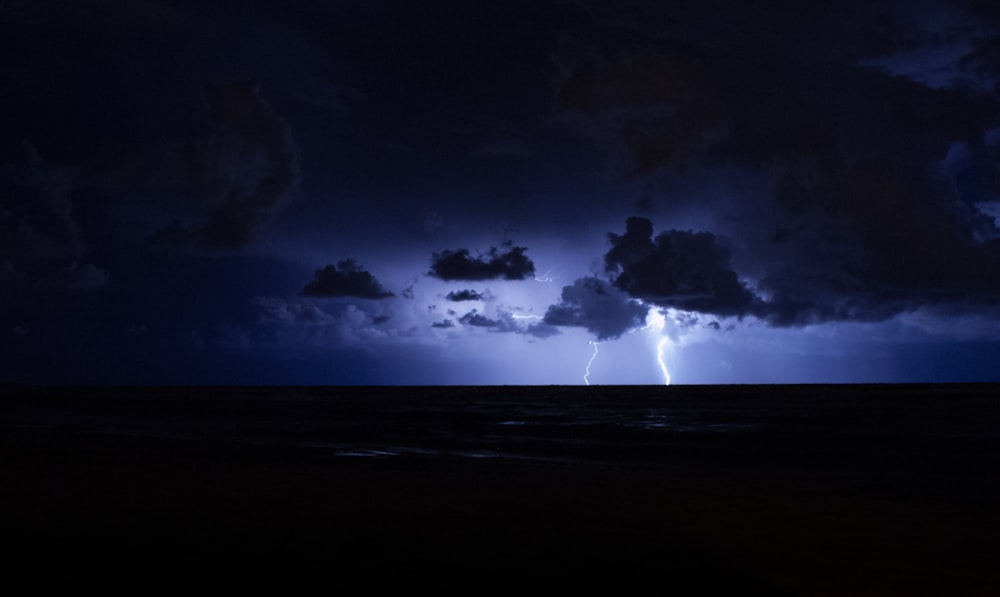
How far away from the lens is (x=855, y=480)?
1798cm

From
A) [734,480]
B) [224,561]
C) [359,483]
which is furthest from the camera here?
[734,480]

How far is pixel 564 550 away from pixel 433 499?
4.49 metres

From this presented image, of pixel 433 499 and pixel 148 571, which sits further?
pixel 433 499

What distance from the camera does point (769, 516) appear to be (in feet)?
37.3

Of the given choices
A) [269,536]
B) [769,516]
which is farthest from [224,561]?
[769,516]

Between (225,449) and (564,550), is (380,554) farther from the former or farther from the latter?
(225,449)

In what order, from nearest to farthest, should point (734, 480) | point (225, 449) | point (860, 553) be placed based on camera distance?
point (860, 553)
point (734, 480)
point (225, 449)

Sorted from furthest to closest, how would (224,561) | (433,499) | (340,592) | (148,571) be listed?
(433,499)
(224,561)
(148,571)
(340,592)

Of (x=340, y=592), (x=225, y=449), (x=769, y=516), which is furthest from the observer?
(x=225, y=449)

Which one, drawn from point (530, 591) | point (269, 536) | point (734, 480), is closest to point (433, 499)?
point (269, 536)

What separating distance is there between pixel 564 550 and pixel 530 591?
1871 mm

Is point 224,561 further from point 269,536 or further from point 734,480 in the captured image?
point 734,480

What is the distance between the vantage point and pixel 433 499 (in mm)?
12938

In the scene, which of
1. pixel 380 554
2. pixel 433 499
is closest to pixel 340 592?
pixel 380 554
